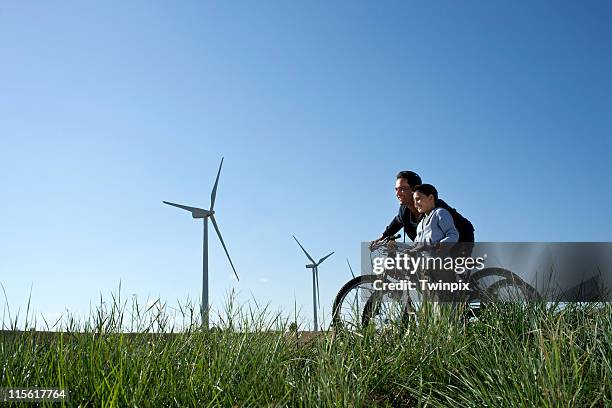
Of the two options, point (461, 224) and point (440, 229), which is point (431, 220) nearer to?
point (440, 229)

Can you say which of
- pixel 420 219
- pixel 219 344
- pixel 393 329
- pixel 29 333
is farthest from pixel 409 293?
pixel 29 333

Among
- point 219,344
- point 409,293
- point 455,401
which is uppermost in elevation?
point 409,293

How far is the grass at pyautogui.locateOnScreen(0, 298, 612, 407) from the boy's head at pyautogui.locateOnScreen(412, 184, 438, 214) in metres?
2.21

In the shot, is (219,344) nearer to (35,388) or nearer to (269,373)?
(269,373)

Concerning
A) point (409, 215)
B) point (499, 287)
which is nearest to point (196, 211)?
point (409, 215)

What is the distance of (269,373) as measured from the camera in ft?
21.0

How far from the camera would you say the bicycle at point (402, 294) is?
8.52m

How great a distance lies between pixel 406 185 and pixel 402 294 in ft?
6.99

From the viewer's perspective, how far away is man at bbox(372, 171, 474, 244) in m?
10.0

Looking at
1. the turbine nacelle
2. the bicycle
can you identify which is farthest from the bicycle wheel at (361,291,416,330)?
the turbine nacelle

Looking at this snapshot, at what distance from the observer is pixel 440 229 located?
9.68m

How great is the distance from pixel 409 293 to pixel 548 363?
3.96 metres

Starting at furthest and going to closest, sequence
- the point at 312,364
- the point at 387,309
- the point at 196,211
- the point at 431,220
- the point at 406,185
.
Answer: the point at 196,211, the point at 406,185, the point at 431,220, the point at 387,309, the point at 312,364

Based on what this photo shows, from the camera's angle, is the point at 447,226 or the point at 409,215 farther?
the point at 409,215
